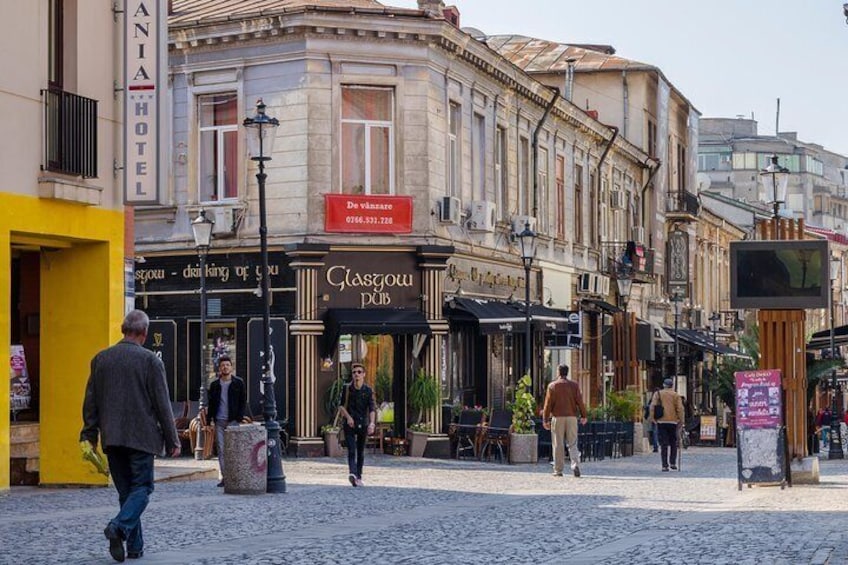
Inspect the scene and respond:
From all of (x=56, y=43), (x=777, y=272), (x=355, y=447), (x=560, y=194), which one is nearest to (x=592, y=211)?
(x=560, y=194)

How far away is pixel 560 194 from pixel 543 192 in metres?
2.05

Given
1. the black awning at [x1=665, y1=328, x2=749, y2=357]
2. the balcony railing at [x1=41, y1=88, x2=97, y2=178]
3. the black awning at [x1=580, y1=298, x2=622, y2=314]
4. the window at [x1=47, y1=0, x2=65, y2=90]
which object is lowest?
the black awning at [x1=665, y1=328, x2=749, y2=357]

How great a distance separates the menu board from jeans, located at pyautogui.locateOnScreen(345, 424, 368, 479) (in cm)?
509

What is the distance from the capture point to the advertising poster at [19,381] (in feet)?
71.8

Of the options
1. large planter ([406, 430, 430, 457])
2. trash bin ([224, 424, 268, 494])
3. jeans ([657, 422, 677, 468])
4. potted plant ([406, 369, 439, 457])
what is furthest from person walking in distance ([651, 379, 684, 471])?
trash bin ([224, 424, 268, 494])

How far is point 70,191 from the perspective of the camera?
Answer: 66.8ft

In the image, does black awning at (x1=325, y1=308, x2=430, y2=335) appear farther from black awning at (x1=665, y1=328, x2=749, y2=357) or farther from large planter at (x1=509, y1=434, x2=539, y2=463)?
black awning at (x1=665, y1=328, x2=749, y2=357)

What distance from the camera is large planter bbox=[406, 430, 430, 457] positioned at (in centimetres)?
3256

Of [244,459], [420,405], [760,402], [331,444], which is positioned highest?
[760,402]

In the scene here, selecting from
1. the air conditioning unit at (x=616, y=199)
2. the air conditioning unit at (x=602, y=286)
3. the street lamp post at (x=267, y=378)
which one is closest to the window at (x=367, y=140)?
the street lamp post at (x=267, y=378)

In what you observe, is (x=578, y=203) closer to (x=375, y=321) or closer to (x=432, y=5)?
(x=432, y=5)

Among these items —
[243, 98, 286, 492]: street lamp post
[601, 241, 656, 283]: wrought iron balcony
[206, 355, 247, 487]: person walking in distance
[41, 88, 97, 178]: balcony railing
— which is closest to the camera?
[41, 88, 97, 178]: balcony railing

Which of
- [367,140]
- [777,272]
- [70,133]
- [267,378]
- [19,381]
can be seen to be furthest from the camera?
[367,140]

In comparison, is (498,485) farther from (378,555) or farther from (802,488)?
(378,555)
